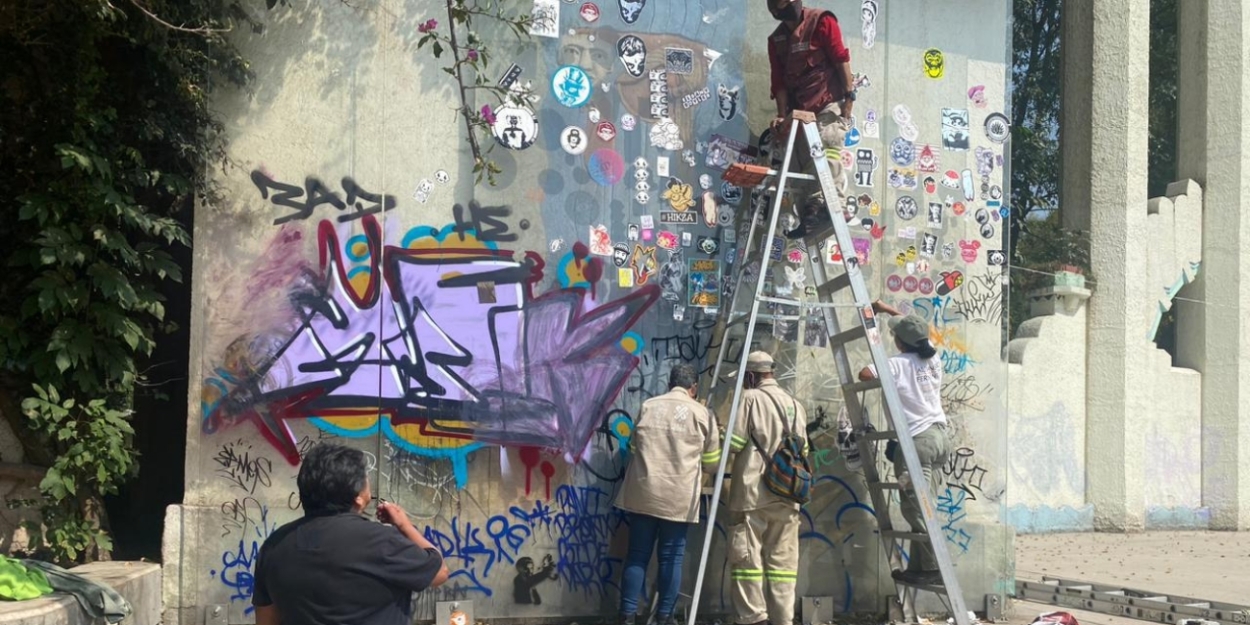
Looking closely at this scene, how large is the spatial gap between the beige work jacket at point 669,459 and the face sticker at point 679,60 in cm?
215

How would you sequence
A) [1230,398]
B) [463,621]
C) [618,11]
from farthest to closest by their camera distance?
[1230,398] < [618,11] < [463,621]

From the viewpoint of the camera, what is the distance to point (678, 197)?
302 inches

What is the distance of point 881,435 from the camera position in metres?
7.39

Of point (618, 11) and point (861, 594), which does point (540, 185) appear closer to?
point (618, 11)

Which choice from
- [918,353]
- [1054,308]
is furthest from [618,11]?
[1054,308]

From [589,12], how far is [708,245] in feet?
5.46

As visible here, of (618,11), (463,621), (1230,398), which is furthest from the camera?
(1230,398)

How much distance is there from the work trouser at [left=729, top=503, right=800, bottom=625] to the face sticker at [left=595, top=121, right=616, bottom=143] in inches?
97.4

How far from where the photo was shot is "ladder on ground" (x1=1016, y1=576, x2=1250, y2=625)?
8.02 metres

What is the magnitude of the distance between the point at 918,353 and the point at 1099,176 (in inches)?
307

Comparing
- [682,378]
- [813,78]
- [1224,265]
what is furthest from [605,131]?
[1224,265]

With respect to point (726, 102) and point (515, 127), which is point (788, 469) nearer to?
point (726, 102)

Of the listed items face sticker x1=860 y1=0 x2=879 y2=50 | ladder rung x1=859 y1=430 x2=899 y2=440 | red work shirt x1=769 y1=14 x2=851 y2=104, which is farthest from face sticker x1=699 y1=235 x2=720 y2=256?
face sticker x1=860 y1=0 x2=879 y2=50

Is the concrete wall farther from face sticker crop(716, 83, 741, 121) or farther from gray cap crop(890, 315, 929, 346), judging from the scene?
face sticker crop(716, 83, 741, 121)
